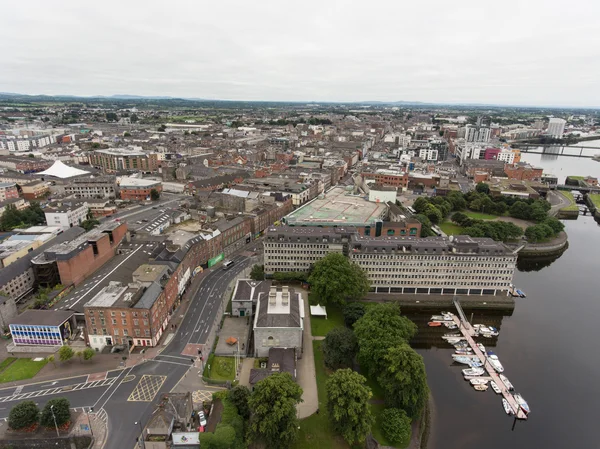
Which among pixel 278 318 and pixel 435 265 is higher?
pixel 435 265

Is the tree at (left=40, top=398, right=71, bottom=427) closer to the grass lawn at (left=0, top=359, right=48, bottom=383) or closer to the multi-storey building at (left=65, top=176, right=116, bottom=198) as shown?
the grass lawn at (left=0, top=359, right=48, bottom=383)

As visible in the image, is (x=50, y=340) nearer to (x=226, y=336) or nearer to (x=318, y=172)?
(x=226, y=336)

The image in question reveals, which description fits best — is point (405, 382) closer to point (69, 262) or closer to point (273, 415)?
point (273, 415)

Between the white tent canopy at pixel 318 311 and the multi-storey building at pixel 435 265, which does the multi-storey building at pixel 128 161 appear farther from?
the white tent canopy at pixel 318 311

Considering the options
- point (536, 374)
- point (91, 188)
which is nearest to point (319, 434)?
point (536, 374)

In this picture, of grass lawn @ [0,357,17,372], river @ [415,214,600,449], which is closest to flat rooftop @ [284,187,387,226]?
river @ [415,214,600,449]

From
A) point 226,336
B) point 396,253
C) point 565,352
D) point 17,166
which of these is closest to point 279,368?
point 226,336
